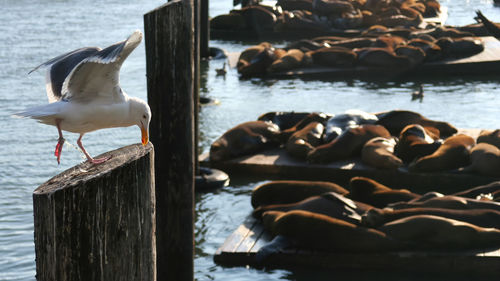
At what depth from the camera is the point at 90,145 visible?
10.4m

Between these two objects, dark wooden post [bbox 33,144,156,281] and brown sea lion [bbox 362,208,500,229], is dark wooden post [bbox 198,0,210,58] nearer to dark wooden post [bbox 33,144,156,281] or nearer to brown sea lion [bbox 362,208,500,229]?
brown sea lion [bbox 362,208,500,229]

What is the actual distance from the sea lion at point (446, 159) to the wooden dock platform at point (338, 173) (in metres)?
0.08

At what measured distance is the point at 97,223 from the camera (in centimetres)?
229

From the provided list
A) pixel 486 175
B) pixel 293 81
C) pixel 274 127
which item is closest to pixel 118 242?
pixel 486 175

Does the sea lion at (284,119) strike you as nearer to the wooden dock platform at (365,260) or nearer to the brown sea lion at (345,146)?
the brown sea lion at (345,146)

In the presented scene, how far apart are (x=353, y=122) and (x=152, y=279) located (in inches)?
296

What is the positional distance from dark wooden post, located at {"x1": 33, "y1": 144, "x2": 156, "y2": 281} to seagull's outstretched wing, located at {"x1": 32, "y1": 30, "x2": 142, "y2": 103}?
3.45ft

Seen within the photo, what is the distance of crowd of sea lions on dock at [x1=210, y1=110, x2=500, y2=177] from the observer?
8680 mm

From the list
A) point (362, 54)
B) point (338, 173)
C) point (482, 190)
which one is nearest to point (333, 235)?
point (482, 190)

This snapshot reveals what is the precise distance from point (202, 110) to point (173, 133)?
7394 mm

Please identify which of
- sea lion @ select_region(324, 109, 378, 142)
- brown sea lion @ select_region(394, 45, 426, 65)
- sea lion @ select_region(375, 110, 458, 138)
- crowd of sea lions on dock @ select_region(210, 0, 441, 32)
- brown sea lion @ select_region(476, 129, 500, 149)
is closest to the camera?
brown sea lion @ select_region(476, 129, 500, 149)

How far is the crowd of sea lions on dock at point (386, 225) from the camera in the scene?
6176mm

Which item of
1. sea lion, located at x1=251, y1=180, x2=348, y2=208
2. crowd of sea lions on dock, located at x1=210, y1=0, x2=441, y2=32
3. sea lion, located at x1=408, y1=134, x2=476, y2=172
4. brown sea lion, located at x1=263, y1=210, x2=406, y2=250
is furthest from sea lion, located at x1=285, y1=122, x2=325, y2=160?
crowd of sea lions on dock, located at x1=210, y1=0, x2=441, y2=32

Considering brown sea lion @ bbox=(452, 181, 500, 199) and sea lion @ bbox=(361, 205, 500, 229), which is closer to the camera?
sea lion @ bbox=(361, 205, 500, 229)
